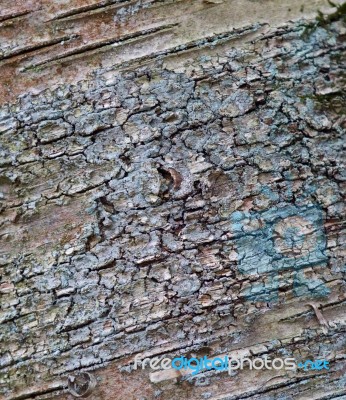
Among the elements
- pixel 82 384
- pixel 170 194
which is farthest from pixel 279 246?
pixel 82 384

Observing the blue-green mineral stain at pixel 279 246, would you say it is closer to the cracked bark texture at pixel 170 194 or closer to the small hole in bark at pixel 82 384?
the cracked bark texture at pixel 170 194

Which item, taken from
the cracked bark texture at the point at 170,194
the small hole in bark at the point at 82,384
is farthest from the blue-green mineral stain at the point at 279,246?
the small hole in bark at the point at 82,384

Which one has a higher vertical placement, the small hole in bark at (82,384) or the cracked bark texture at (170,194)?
the cracked bark texture at (170,194)

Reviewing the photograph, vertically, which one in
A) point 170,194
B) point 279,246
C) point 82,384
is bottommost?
point 82,384

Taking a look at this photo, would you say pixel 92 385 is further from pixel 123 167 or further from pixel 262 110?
pixel 262 110

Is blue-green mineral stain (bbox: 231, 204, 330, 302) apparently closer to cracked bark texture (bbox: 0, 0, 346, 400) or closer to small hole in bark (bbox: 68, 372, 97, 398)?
cracked bark texture (bbox: 0, 0, 346, 400)

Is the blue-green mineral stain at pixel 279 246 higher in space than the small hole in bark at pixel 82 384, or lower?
higher

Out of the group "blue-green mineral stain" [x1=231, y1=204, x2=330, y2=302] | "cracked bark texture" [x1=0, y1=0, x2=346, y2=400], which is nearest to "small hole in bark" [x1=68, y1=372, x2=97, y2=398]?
"cracked bark texture" [x1=0, y1=0, x2=346, y2=400]

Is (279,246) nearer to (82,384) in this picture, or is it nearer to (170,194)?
(170,194)
